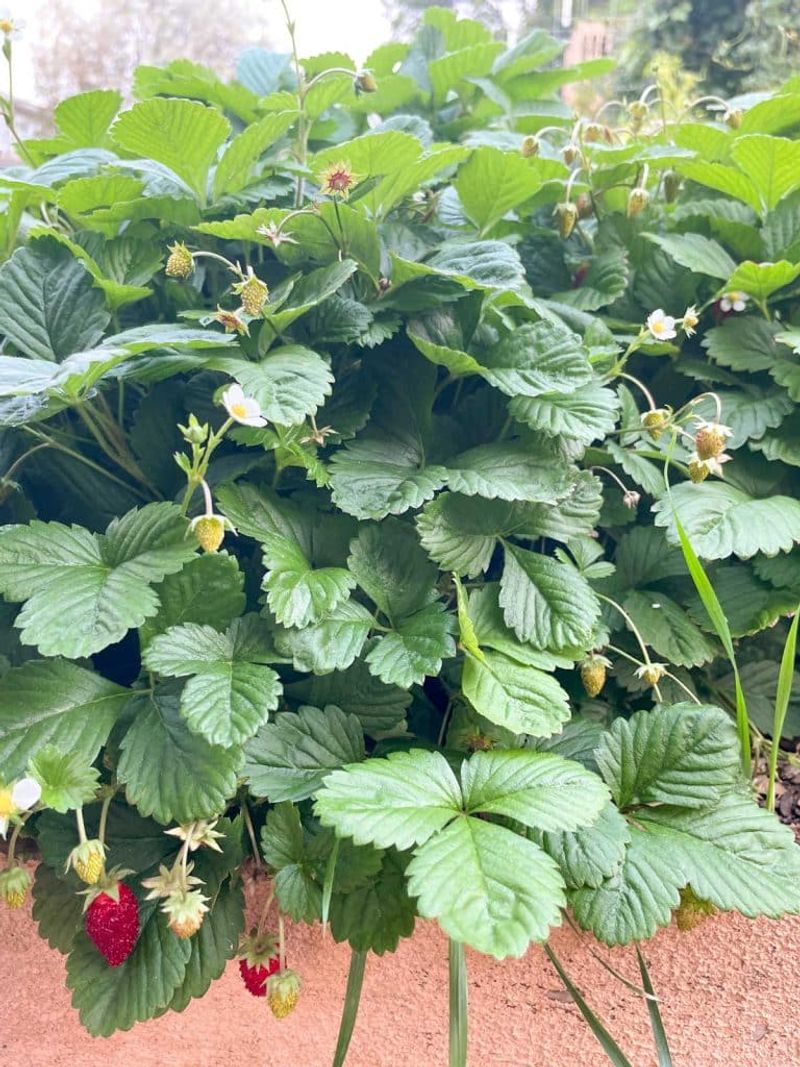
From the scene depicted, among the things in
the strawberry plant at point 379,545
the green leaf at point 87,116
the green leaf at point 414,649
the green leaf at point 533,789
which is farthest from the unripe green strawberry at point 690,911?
the green leaf at point 87,116

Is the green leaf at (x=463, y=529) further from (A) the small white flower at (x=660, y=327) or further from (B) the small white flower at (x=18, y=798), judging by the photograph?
(B) the small white flower at (x=18, y=798)

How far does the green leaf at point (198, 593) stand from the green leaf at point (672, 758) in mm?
323

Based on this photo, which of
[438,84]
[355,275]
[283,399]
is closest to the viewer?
[283,399]

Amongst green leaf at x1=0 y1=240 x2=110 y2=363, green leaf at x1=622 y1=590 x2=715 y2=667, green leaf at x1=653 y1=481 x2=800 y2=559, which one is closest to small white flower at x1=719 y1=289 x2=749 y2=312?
green leaf at x1=653 y1=481 x2=800 y2=559

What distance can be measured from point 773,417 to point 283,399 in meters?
0.54

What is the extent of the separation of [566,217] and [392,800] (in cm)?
70

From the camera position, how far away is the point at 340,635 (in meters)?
0.61

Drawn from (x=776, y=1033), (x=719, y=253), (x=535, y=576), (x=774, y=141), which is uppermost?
(x=774, y=141)

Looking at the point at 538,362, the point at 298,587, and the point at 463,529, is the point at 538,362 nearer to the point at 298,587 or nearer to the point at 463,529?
the point at 463,529

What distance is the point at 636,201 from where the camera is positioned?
90 cm

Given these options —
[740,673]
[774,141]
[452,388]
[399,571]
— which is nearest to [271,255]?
[452,388]

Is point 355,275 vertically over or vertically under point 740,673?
over

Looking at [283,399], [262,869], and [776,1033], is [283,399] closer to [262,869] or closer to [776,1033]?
[262,869]

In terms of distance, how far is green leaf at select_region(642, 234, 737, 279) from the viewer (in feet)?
2.78
